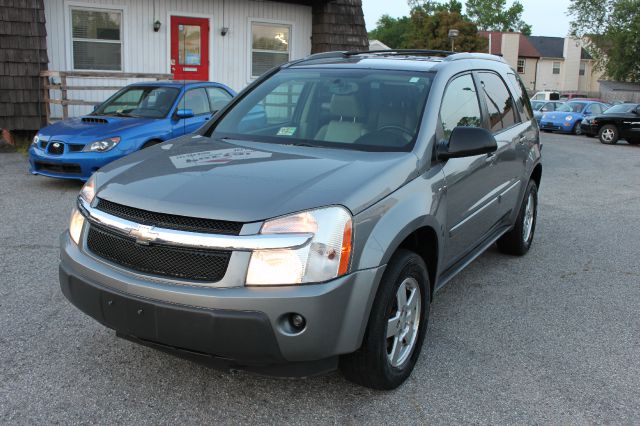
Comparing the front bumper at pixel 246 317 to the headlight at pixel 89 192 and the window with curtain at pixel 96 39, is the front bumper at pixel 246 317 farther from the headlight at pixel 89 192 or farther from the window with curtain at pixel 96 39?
the window with curtain at pixel 96 39

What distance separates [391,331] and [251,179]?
105 cm

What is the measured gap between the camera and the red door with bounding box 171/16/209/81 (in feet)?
44.2

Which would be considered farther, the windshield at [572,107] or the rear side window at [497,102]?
the windshield at [572,107]

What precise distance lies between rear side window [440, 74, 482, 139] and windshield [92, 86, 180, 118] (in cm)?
549

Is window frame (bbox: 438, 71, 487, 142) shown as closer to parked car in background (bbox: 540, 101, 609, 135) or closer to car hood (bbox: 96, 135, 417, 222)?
car hood (bbox: 96, 135, 417, 222)

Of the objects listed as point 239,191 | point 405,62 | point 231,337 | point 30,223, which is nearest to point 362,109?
point 405,62

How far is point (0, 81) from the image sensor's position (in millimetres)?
11492

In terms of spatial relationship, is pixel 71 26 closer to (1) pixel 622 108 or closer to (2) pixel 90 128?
(2) pixel 90 128

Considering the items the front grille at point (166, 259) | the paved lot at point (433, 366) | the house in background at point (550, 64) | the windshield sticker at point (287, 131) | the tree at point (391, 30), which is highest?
the tree at point (391, 30)

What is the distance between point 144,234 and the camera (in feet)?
9.54

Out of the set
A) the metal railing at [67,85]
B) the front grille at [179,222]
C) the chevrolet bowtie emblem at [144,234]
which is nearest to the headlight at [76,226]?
the front grille at [179,222]

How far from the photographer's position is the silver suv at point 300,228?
2770 mm

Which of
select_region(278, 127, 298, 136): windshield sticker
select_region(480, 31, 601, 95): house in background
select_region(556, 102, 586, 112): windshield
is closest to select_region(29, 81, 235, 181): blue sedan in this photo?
select_region(278, 127, 298, 136): windshield sticker

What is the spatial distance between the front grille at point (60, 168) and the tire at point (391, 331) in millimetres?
5891
